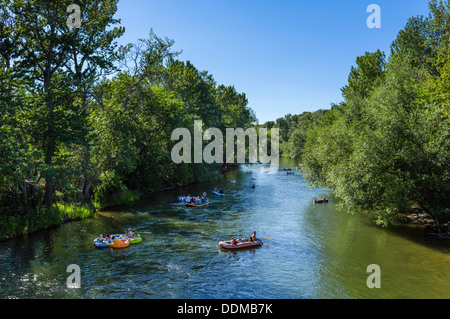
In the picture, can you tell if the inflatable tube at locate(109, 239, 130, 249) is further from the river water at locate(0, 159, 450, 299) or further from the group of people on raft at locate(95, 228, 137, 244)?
the river water at locate(0, 159, 450, 299)

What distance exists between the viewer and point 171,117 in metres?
46.6

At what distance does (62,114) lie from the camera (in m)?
24.8

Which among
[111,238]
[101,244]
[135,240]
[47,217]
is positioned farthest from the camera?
[47,217]

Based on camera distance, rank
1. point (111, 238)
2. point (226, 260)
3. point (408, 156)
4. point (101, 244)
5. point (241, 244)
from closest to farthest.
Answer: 1. point (226, 260)
2. point (101, 244)
3. point (241, 244)
4. point (111, 238)
5. point (408, 156)

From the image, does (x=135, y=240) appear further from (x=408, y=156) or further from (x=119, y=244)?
(x=408, y=156)

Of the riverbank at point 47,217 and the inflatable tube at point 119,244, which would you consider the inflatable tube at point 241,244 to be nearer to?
the inflatable tube at point 119,244

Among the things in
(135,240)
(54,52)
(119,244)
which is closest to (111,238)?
(119,244)

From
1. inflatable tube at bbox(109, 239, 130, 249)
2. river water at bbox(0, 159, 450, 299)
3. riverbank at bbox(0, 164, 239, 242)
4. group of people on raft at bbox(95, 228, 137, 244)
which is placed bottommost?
river water at bbox(0, 159, 450, 299)

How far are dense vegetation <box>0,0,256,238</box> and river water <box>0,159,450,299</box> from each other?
3.51 meters

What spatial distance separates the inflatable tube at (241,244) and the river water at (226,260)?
16.7 inches

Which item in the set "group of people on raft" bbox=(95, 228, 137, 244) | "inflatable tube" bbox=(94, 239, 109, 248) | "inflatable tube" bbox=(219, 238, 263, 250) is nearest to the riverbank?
"group of people on raft" bbox=(95, 228, 137, 244)

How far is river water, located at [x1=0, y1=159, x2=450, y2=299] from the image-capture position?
1595cm

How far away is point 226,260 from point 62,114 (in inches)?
707
